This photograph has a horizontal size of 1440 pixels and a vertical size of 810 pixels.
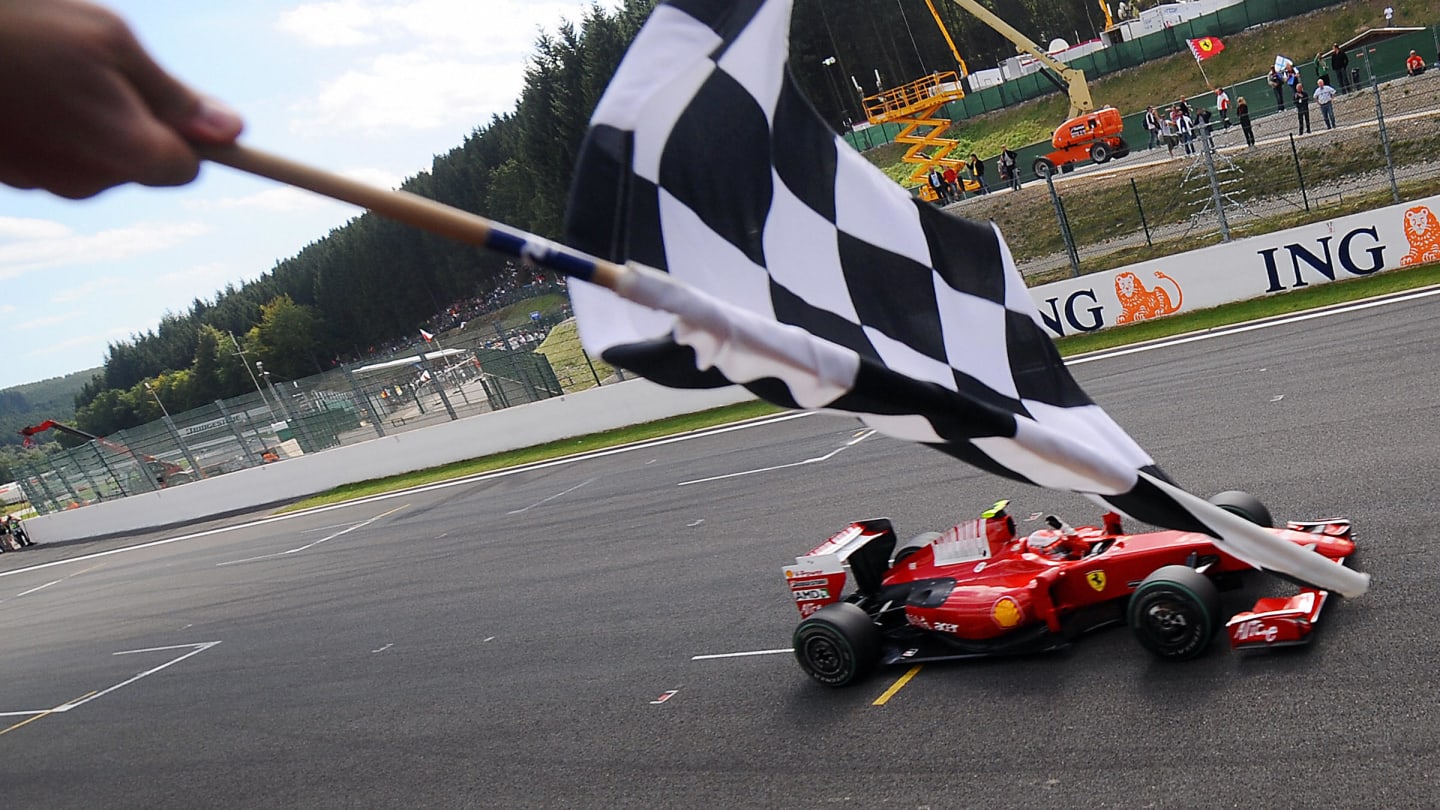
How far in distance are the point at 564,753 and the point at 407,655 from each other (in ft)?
13.2

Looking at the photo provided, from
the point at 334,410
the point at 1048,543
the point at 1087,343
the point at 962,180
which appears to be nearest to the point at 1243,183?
the point at 1087,343

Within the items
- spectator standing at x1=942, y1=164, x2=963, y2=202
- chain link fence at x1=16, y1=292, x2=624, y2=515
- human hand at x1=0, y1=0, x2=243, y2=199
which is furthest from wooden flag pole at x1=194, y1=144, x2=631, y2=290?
spectator standing at x1=942, y1=164, x2=963, y2=202

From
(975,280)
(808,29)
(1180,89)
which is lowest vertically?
(1180,89)

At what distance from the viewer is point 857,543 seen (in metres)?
7.74

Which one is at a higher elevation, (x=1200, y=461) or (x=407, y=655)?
(x=407, y=655)

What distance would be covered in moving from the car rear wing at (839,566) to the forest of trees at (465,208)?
1843 inches

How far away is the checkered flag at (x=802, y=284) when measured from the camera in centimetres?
276

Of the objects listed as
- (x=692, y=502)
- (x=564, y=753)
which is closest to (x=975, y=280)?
(x=564, y=753)

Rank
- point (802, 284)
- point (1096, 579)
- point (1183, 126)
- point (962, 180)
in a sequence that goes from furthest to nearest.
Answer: point (962, 180), point (1183, 126), point (1096, 579), point (802, 284)

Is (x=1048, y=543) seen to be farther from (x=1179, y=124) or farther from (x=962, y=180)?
(x=962, y=180)

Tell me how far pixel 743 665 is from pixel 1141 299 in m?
11.8

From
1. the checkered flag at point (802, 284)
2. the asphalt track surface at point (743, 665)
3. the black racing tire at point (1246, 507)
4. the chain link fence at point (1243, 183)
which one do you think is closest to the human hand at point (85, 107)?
the checkered flag at point (802, 284)

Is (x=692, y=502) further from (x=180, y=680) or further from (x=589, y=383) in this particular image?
(x=589, y=383)

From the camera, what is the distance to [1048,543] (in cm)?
707
